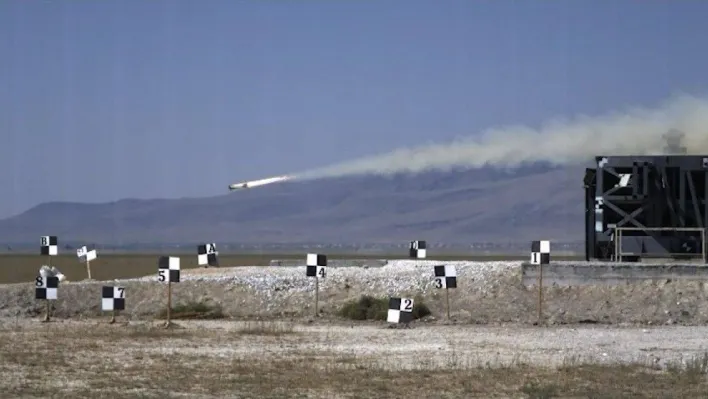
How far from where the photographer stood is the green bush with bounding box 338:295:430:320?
1446 inches

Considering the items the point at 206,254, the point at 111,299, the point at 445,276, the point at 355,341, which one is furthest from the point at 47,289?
the point at 206,254

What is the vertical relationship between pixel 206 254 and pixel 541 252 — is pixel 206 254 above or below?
above

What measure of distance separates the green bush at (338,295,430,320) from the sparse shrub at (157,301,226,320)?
3319mm

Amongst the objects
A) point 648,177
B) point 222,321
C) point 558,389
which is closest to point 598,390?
point 558,389

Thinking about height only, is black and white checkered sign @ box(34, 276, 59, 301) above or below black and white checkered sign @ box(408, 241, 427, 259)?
below

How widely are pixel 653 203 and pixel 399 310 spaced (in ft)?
41.7

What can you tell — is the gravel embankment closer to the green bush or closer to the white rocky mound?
the white rocky mound

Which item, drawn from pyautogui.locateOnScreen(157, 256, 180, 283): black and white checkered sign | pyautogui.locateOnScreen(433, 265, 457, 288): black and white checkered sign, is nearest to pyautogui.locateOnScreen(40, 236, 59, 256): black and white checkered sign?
pyautogui.locateOnScreen(157, 256, 180, 283): black and white checkered sign

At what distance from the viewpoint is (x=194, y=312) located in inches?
1494

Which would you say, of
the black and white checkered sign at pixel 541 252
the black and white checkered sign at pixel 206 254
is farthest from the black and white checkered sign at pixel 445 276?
the black and white checkered sign at pixel 206 254

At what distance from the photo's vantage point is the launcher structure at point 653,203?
143 feet

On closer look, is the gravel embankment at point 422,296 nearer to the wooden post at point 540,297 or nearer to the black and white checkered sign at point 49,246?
the wooden post at point 540,297

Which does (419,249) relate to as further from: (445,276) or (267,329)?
(267,329)

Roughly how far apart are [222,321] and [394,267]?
33.1 ft
